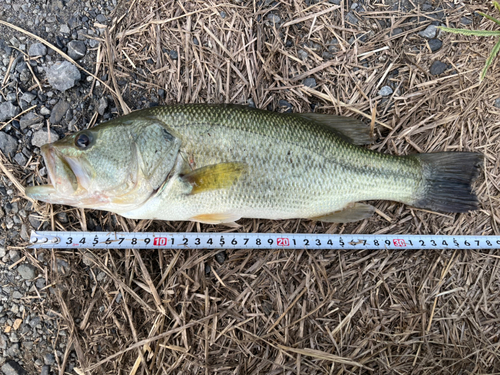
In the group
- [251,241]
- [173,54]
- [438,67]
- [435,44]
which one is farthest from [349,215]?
[173,54]

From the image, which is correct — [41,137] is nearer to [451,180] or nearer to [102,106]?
[102,106]

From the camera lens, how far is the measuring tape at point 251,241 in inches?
114

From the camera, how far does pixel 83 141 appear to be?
251cm

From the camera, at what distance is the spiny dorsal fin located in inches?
122

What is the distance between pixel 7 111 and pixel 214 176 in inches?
92.1

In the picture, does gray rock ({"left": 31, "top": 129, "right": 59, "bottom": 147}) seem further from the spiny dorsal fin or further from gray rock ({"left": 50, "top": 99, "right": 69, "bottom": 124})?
the spiny dorsal fin

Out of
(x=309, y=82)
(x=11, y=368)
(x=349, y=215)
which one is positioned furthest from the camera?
(x=309, y=82)

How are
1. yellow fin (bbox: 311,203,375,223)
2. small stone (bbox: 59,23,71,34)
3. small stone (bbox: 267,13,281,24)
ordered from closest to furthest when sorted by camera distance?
yellow fin (bbox: 311,203,375,223) < small stone (bbox: 59,23,71,34) < small stone (bbox: 267,13,281,24)

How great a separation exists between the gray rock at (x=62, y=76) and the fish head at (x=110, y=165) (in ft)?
3.24

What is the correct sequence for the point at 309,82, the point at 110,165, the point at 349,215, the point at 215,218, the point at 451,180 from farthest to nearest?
the point at 309,82 < the point at 451,180 < the point at 349,215 < the point at 215,218 < the point at 110,165

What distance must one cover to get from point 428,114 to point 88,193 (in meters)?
3.52

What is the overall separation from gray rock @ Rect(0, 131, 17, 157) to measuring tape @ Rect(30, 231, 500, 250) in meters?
0.88

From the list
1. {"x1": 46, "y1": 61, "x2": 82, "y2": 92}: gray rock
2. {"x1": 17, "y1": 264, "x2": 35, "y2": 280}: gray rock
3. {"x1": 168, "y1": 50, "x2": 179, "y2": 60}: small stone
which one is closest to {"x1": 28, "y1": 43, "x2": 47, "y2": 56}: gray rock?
{"x1": 46, "y1": 61, "x2": 82, "y2": 92}: gray rock

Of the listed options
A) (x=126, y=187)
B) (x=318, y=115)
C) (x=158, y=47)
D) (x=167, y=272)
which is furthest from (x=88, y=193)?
(x=318, y=115)
